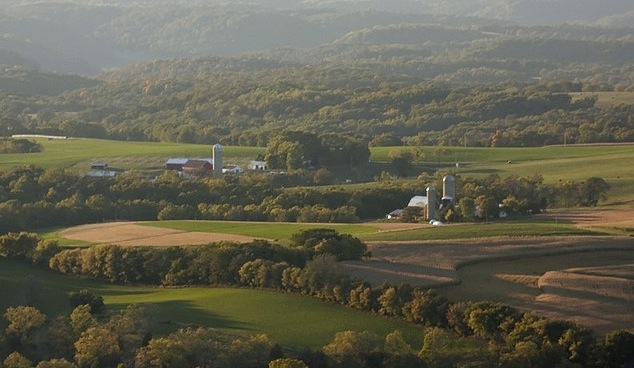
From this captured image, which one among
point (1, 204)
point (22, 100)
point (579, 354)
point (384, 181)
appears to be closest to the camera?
point (579, 354)

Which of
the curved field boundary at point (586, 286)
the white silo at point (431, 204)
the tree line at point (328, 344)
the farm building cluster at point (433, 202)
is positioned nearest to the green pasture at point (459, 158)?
the farm building cluster at point (433, 202)

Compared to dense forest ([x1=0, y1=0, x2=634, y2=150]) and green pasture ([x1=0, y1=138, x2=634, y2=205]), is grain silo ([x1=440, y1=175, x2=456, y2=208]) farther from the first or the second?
dense forest ([x1=0, y1=0, x2=634, y2=150])

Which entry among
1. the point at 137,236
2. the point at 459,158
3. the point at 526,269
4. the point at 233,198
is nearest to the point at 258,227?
the point at 137,236

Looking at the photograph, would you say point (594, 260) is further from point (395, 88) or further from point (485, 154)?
point (395, 88)

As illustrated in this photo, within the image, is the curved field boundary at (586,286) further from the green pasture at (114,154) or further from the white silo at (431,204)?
the green pasture at (114,154)

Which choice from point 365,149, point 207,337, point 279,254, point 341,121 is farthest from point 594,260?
point 341,121

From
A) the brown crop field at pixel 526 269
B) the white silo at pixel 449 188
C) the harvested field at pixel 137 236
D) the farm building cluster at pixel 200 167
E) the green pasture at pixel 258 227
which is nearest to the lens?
the brown crop field at pixel 526 269
